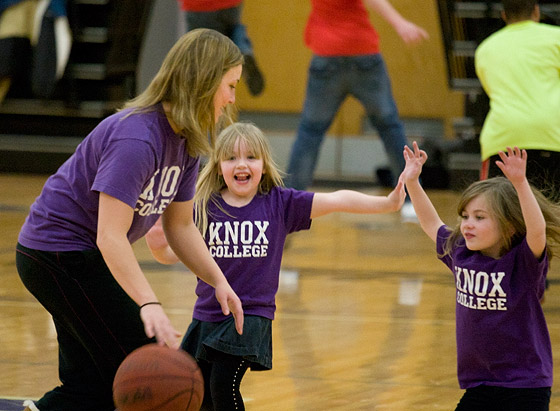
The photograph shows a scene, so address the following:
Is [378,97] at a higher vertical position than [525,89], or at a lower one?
lower

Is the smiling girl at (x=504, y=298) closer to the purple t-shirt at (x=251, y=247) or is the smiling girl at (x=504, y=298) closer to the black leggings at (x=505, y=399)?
the black leggings at (x=505, y=399)

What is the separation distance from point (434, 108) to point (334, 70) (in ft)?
17.3

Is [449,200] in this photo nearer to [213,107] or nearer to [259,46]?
[259,46]

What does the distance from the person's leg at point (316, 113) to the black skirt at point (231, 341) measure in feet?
11.2

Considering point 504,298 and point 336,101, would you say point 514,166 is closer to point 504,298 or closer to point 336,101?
point 504,298

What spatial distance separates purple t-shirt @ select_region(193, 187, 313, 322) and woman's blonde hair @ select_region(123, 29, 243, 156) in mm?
559

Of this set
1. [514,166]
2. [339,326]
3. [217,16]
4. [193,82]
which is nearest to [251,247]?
[193,82]

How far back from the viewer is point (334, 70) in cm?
688

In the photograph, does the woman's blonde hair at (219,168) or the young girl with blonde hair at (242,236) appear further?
A: the woman's blonde hair at (219,168)

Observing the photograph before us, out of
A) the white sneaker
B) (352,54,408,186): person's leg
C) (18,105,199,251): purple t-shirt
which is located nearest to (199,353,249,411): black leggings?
(18,105,199,251): purple t-shirt

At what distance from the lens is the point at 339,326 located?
5.13 m

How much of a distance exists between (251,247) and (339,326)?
1.69 m

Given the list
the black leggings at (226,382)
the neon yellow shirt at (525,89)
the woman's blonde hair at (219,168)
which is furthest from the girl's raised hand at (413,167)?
the neon yellow shirt at (525,89)

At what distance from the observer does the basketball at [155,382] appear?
2834 millimetres
